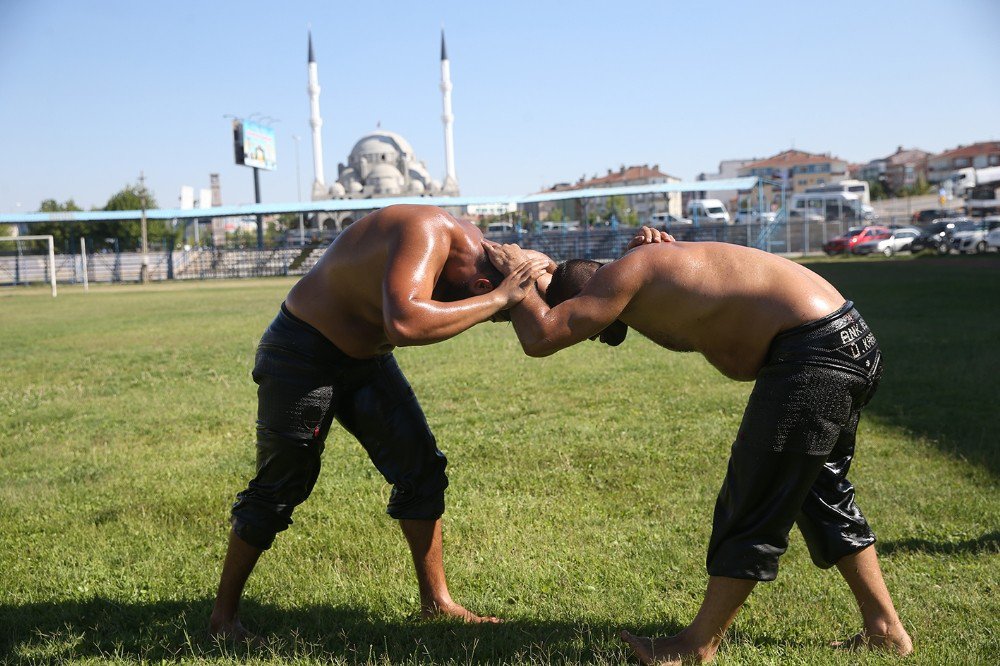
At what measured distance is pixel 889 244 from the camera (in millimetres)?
46656

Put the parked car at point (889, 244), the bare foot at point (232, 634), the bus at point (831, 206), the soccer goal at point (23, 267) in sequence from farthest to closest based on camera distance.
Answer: the bus at point (831, 206), the soccer goal at point (23, 267), the parked car at point (889, 244), the bare foot at point (232, 634)

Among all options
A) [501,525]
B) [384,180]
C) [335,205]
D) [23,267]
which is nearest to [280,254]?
[335,205]

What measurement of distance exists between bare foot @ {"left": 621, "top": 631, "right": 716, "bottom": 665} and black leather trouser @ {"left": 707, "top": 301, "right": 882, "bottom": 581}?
0.32 metres

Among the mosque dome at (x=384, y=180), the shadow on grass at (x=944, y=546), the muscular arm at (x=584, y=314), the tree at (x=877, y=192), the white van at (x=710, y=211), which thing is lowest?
the shadow on grass at (x=944, y=546)

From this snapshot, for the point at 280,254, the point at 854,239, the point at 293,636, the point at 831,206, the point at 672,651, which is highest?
the point at 831,206

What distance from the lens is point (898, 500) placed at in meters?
5.27

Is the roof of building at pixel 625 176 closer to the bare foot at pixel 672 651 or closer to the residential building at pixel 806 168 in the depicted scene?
the residential building at pixel 806 168

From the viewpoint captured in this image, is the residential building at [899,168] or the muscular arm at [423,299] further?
the residential building at [899,168]

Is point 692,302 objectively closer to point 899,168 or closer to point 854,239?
point 854,239

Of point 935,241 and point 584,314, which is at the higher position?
point 584,314

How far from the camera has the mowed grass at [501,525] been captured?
3738mm

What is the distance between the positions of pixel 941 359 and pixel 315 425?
28.7ft

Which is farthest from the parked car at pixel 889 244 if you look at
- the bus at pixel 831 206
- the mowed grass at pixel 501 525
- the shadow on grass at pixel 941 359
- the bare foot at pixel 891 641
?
the bare foot at pixel 891 641

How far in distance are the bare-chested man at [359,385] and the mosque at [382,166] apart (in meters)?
92.4
